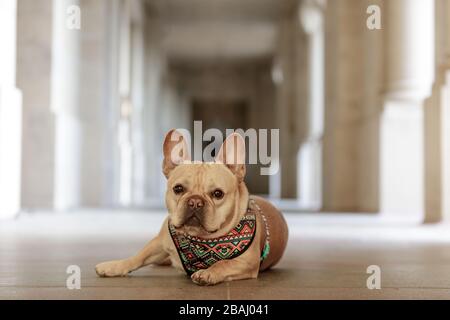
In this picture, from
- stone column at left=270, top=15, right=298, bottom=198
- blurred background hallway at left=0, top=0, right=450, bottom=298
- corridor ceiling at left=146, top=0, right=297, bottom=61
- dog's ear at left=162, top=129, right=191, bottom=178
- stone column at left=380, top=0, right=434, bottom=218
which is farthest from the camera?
corridor ceiling at left=146, top=0, right=297, bottom=61

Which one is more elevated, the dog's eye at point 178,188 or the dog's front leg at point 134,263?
the dog's eye at point 178,188

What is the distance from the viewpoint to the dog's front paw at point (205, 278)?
3.62 m

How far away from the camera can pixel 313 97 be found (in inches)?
896

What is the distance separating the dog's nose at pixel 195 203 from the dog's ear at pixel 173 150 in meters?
0.38

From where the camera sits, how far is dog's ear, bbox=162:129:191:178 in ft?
12.4

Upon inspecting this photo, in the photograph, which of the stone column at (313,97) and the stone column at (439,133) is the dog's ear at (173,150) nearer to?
the stone column at (439,133)

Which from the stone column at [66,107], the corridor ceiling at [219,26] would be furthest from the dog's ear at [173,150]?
the corridor ceiling at [219,26]

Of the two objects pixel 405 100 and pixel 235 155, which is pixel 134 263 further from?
pixel 405 100

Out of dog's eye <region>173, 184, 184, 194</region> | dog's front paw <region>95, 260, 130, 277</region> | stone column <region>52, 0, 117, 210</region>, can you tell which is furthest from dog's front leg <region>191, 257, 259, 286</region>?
stone column <region>52, 0, 117, 210</region>

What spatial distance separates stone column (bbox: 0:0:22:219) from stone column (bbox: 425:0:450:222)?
6969 mm

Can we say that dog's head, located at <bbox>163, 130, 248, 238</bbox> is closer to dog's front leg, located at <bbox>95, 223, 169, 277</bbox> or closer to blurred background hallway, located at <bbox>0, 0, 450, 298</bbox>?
dog's front leg, located at <bbox>95, 223, 169, 277</bbox>

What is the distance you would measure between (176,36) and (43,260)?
2877 cm

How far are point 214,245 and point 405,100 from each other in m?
10.2
